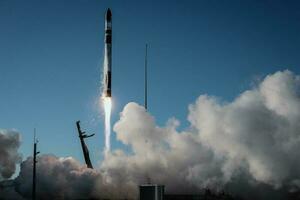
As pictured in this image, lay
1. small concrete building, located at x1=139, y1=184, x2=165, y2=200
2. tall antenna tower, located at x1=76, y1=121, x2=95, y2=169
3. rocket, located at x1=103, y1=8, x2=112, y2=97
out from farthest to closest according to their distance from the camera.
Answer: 1. tall antenna tower, located at x1=76, y1=121, x2=95, y2=169
2. rocket, located at x1=103, y1=8, x2=112, y2=97
3. small concrete building, located at x1=139, y1=184, x2=165, y2=200

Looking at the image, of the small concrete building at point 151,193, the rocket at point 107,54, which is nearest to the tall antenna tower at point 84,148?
the rocket at point 107,54

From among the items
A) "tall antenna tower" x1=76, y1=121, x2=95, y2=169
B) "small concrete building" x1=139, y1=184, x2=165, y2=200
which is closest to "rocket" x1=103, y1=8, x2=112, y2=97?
"tall antenna tower" x1=76, y1=121, x2=95, y2=169

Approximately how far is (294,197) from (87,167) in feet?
204

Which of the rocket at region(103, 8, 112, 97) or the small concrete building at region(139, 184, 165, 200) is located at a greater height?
the rocket at region(103, 8, 112, 97)

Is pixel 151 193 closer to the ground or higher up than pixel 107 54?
closer to the ground

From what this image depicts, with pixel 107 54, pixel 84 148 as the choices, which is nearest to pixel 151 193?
pixel 107 54

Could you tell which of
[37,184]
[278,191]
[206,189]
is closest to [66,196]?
[37,184]

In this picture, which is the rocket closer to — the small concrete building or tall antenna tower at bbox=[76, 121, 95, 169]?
tall antenna tower at bbox=[76, 121, 95, 169]

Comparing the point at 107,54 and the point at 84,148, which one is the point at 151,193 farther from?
the point at 84,148

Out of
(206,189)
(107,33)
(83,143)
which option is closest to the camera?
(107,33)

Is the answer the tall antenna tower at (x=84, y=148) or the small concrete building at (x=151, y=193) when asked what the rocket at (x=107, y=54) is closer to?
the tall antenna tower at (x=84, y=148)

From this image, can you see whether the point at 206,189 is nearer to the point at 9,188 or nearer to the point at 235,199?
the point at 235,199

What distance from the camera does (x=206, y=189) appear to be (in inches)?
5497

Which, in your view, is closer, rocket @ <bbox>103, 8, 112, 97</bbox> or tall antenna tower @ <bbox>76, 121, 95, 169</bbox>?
rocket @ <bbox>103, 8, 112, 97</bbox>
